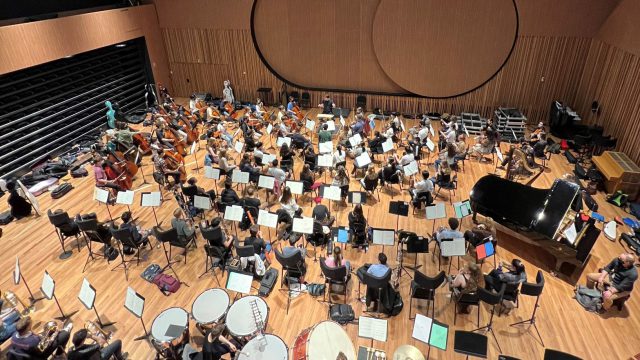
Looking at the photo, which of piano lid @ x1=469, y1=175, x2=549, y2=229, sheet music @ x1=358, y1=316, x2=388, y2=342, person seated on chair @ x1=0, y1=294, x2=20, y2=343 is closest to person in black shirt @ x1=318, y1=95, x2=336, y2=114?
piano lid @ x1=469, y1=175, x2=549, y2=229

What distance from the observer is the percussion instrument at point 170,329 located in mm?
5926

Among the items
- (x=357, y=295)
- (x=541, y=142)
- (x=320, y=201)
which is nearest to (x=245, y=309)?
(x=357, y=295)

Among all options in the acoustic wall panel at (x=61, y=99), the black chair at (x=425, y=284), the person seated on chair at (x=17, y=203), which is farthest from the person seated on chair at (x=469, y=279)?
the acoustic wall panel at (x=61, y=99)

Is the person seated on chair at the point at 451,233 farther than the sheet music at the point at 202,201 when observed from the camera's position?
No

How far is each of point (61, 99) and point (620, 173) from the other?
18318 mm

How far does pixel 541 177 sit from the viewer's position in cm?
1193

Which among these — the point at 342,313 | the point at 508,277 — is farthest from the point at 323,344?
the point at 508,277

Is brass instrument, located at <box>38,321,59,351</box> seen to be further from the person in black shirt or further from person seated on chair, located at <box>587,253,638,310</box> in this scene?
the person in black shirt

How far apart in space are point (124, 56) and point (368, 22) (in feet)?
35.3

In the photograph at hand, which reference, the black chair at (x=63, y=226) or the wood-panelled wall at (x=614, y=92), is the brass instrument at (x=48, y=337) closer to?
the black chair at (x=63, y=226)

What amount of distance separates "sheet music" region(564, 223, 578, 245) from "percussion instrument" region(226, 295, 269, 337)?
19.4 ft

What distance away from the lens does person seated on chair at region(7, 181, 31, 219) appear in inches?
396

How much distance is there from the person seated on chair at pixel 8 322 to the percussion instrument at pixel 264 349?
189 inches

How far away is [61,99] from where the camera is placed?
1416cm
